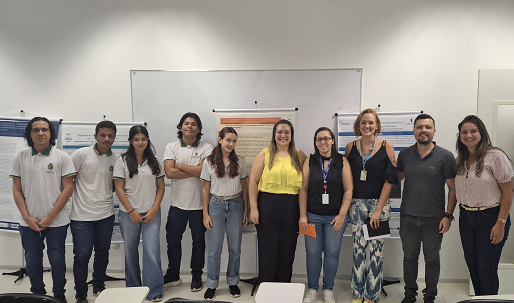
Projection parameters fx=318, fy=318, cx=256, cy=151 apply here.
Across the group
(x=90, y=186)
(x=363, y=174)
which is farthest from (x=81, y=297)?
(x=363, y=174)

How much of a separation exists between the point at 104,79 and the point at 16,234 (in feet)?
6.84

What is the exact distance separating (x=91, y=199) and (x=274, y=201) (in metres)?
1.63

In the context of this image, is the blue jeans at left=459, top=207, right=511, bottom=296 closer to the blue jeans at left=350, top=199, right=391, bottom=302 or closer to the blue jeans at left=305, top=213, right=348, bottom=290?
the blue jeans at left=350, top=199, right=391, bottom=302

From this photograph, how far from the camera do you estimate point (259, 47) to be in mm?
3375

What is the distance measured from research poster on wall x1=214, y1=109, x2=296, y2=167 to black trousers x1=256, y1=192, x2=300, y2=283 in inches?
26.0

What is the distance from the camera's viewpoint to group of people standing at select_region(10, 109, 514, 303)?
2.63 m

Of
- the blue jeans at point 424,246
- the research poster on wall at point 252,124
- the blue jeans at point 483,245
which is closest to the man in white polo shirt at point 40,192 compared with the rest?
the research poster on wall at point 252,124

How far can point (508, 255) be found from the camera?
3209mm

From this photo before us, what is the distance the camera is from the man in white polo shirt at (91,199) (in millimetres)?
2846

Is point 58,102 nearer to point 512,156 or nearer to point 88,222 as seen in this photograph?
point 88,222

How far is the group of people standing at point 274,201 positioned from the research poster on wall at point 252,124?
383 mm

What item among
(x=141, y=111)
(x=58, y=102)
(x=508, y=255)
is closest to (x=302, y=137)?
(x=141, y=111)

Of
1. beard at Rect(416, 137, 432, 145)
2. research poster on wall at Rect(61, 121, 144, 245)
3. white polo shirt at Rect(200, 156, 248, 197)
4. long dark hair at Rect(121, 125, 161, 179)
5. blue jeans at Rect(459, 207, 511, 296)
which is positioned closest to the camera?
blue jeans at Rect(459, 207, 511, 296)

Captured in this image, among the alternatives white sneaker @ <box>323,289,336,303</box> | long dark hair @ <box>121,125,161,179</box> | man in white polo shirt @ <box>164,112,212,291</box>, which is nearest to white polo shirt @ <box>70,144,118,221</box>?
long dark hair @ <box>121,125,161,179</box>
